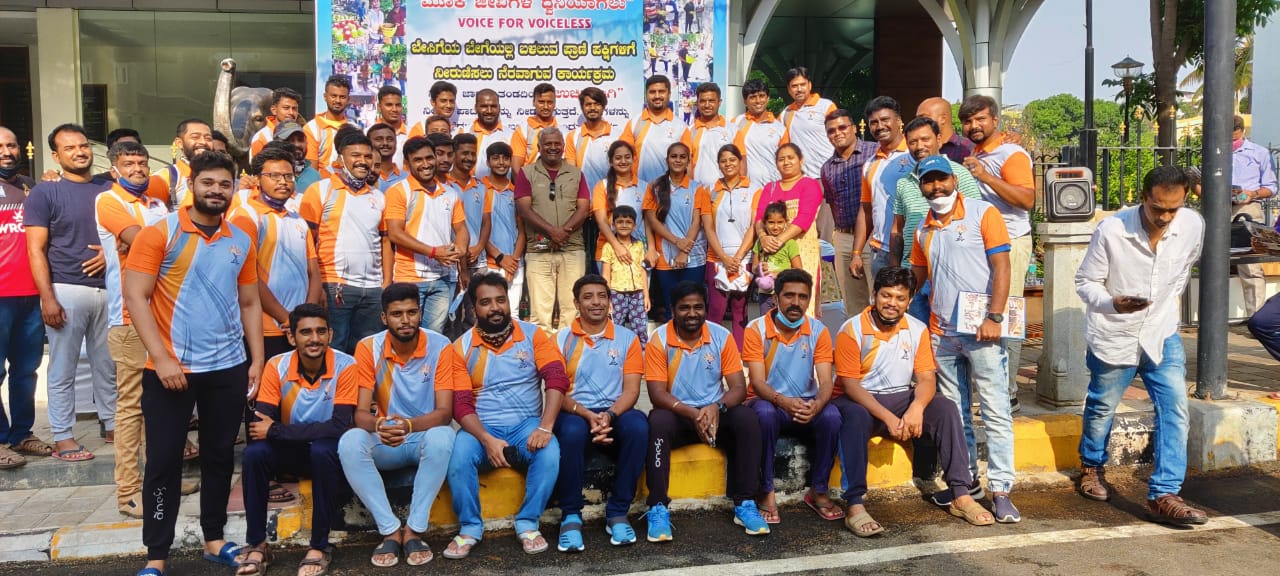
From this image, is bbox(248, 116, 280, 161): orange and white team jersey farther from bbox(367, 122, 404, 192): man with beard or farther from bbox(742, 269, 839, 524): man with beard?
bbox(742, 269, 839, 524): man with beard

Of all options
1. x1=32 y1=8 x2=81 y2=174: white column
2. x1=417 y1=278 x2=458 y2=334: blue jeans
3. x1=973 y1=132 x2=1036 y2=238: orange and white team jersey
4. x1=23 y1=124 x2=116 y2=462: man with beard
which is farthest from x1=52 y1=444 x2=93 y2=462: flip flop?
x1=32 y1=8 x2=81 y2=174: white column

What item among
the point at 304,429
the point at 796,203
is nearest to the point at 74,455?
the point at 304,429

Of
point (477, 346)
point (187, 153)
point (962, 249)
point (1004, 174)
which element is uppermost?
point (187, 153)

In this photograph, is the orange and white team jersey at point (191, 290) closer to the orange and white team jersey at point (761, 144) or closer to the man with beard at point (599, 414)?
the man with beard at point (599, 414)

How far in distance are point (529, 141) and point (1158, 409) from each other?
4.89m

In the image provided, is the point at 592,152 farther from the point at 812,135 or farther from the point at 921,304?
the point at 921,304

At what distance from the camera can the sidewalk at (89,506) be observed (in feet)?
15.9

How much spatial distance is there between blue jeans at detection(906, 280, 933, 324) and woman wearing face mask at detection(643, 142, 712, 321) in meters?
1.92

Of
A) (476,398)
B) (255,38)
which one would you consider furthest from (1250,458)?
(255,38)

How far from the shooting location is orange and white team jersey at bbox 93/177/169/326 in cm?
536

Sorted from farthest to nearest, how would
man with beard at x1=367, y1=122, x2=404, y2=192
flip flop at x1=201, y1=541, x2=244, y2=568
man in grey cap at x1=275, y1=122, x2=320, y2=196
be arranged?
1. man in grey cap at x1=275, y1=122, x2=320, y2=196
2. man with beard at x1=367, y1=122, x2=404, y2=192
3. flip flop at x1=201, y1=541, x2=244, y2=568

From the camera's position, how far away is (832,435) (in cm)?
528

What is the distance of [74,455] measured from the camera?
5840 millimetres

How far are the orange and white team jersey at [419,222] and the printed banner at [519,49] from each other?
8.90ft
